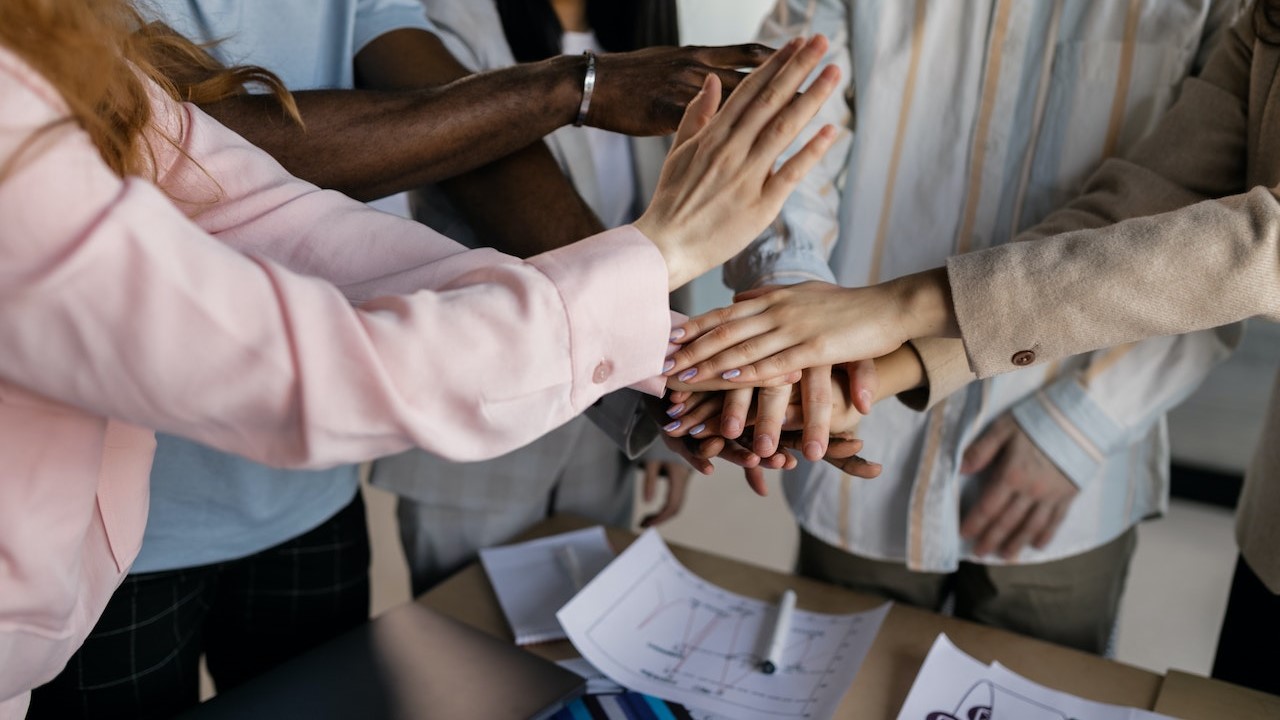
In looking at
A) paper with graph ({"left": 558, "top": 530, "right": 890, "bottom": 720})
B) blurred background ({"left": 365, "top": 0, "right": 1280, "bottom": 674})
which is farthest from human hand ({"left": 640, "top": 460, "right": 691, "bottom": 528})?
blurred background ({"left": 365, "top": 0, "right": 1280, "bottom": 674})

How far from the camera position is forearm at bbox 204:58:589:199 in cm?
100

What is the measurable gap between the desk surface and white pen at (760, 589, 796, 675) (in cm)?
4

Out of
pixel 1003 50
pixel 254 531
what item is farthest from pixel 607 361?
pixel 1003 50

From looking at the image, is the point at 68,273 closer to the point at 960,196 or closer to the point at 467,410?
the point at 467,410

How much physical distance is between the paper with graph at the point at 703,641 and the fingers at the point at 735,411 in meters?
0.27

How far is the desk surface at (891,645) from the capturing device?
1.02 m

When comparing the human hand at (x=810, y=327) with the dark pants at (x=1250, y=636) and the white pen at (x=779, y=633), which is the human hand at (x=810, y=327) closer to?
the white pen at (x=779, y=633)

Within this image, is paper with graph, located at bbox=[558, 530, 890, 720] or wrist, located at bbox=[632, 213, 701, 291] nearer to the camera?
wrist, located at bbox=[632, 213, 701, 291]

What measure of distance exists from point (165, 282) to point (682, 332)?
0.51m

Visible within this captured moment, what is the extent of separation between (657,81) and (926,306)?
346 mm

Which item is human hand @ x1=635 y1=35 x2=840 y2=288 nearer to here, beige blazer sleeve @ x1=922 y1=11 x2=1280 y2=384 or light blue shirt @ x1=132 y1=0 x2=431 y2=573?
beige blazer sleeve @ x1=922 y1=11 x2=1280 y2=384

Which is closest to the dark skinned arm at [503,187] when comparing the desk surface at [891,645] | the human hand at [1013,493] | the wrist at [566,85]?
the wrist at [566,85]

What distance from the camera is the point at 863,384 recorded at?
1026mm

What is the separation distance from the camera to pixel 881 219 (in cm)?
128
